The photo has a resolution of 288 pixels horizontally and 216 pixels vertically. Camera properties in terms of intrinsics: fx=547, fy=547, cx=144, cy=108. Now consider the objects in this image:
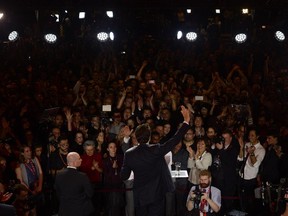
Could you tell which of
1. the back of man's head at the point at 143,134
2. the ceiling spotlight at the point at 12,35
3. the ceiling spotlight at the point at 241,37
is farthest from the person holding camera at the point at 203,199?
the ceiling spotlight at the point at 12,35

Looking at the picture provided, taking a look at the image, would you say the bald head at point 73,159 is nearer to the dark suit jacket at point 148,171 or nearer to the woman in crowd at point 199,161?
the dark suit jacket at point 148,171

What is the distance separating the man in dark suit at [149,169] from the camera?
20.8 ft

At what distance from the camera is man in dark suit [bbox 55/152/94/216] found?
6859 millimetres

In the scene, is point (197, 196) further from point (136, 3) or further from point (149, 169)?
point (136, 3)

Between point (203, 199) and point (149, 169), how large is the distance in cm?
123

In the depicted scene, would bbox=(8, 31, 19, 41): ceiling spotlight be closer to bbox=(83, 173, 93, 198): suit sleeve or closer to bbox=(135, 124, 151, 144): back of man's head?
bbox=(83, 173, 93, 198): suit sleeve

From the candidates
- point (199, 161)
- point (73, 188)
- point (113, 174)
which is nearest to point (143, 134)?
point (73, 188)

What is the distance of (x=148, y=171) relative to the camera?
6418 mm

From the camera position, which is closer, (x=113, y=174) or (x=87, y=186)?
(x=87, y=186)

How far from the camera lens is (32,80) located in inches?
576

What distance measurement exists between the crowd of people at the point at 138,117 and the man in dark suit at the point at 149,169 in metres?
0.91

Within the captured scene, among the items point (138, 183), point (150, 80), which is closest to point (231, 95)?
point (150, 80)

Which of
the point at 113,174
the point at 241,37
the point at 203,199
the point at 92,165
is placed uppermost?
the point at 241,37

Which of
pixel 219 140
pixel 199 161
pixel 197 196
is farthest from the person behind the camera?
pixel 219 140
